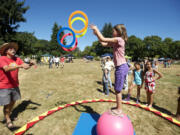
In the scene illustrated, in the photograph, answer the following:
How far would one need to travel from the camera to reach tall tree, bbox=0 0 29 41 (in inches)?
1094

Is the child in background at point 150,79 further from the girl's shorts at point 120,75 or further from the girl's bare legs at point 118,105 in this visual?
the girl's shorts at point 120,75

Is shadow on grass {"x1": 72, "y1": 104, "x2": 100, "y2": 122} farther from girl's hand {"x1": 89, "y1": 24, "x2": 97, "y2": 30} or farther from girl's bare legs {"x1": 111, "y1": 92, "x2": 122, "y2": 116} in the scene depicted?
girl's hand {"x1": 89, "y1": 24, "x2": 97, "y2": 30}

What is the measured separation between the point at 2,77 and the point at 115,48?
11.4ft

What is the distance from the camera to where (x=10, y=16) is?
93.9 ft

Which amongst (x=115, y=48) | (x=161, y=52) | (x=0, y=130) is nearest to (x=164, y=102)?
(x=115, y=48)

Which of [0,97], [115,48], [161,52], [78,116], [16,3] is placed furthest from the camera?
[161,52]

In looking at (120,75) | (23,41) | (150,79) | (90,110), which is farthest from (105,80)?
(23,41)

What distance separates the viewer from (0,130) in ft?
12.1

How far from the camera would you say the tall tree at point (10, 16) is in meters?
27.8

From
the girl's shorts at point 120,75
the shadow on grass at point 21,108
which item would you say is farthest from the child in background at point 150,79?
the shadow on grass at point 21,108

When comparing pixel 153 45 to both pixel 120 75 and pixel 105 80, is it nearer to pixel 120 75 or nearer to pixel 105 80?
pixel 105 80

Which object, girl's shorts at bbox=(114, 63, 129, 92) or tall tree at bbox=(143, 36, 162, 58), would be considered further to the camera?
tall tree at bbox=(143, 36, 162, 58)

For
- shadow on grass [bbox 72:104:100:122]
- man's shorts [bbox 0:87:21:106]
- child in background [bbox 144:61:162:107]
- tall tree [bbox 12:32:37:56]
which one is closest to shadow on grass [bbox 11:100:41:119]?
man's shorts [bbox 0:87:21:106]

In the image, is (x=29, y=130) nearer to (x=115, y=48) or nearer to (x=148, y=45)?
(x=115, y=48)
